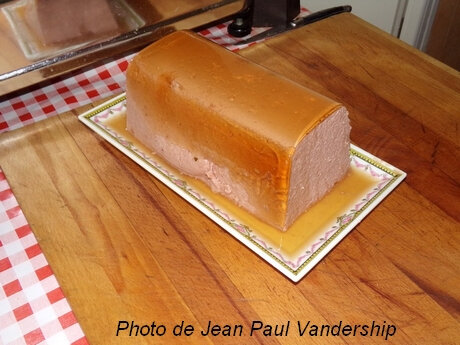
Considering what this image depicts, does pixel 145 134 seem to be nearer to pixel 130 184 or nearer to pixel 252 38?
pixel 130 184

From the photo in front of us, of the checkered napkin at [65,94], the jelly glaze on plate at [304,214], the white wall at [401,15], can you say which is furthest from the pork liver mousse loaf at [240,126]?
the white wall at [401,15]

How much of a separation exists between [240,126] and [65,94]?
2.59 feet

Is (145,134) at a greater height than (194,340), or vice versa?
(145,134)

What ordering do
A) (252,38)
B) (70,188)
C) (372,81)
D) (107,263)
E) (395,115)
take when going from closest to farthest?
(107,263) < (70,188) < (395,115) < (372,81) < (252,38)

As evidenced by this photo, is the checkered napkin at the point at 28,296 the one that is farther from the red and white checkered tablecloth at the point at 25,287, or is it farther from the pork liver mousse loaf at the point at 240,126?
the pork liver mousse loaf at the point at 240,126

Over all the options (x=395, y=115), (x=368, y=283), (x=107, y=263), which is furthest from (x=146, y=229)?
(x=395, y=115)

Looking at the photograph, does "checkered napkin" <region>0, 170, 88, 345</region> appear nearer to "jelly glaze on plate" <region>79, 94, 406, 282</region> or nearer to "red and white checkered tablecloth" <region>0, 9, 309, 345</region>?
"red and white checkered tablecloth" <region>0, 9, 309, 345</region>

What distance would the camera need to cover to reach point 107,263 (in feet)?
3.70

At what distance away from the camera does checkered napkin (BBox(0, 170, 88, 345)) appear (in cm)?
103

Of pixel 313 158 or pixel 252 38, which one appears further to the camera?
pixel 252 38

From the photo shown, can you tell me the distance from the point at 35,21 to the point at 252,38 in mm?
733

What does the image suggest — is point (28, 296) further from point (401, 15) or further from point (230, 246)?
point (401, 15)

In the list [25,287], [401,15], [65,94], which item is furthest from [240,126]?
[401,15]

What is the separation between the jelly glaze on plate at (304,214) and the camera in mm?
1114
